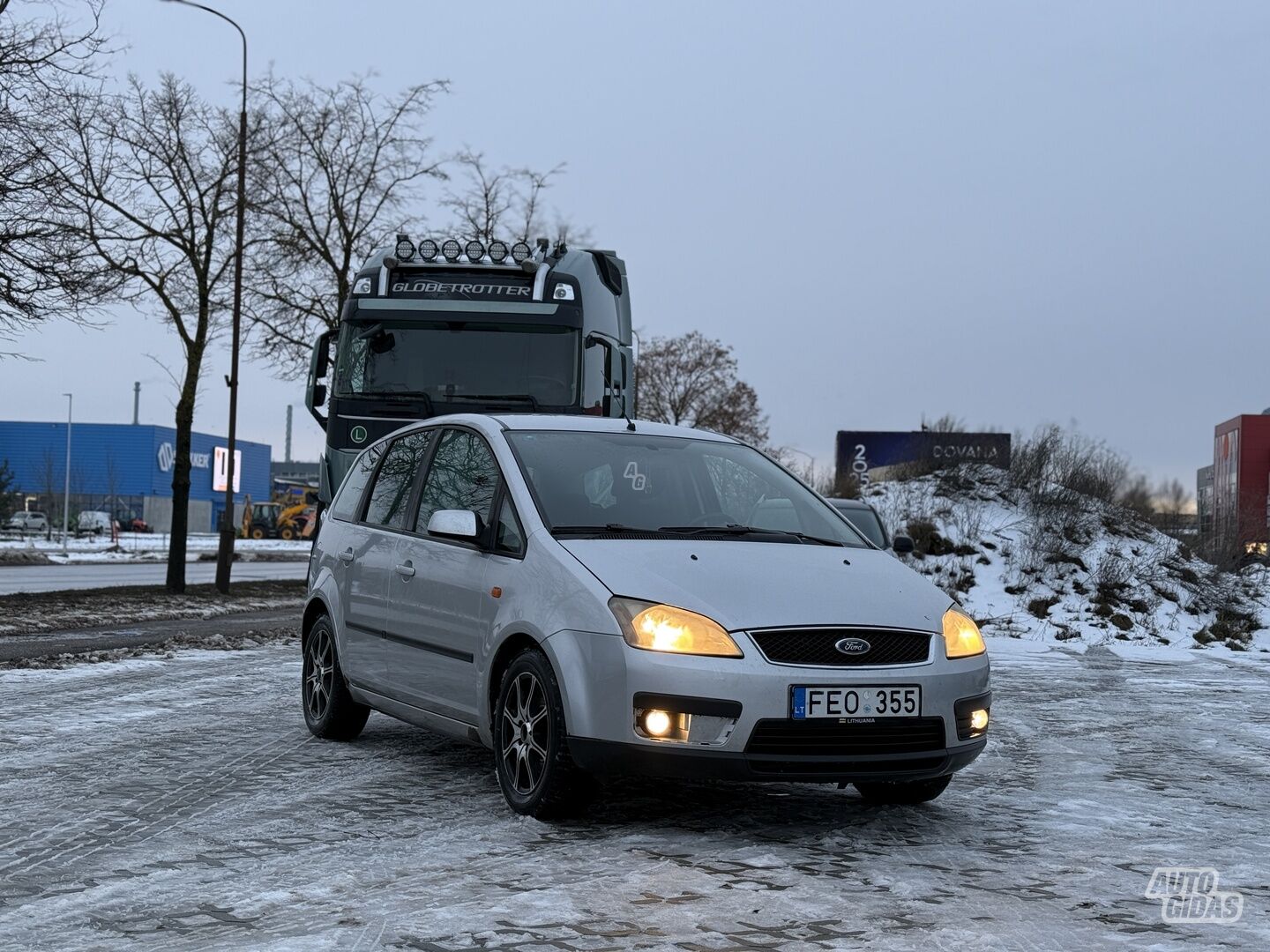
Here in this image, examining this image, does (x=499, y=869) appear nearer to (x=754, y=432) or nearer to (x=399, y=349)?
(x=399, y=349)

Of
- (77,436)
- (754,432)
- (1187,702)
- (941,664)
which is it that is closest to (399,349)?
(1187,702)

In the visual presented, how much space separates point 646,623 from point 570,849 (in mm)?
845

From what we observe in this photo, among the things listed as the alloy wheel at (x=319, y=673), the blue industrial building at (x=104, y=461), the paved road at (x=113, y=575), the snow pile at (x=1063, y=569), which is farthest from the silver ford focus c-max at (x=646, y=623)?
the blue industrial building at (x=104, y=461)

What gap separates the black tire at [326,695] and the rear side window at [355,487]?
0.58m

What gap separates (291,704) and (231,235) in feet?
50.3

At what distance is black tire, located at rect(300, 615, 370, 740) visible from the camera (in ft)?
26.7

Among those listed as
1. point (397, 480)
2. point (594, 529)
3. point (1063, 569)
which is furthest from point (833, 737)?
point (1063, 569)

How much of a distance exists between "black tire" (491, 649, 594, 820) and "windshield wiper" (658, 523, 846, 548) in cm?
87

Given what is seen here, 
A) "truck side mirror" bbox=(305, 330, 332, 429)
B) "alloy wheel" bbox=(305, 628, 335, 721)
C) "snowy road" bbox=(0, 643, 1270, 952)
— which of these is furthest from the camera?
"truck side mirror" bbox=(305, 330, 332, 429)

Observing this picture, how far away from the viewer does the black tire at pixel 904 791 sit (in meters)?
6.44

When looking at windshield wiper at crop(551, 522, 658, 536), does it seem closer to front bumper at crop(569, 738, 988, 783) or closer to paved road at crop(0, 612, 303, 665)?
front bumper at crop(569, 738, 988, 783)

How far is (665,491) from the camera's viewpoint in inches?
272

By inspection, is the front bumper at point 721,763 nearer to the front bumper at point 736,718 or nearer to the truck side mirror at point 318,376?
the front bumper at point 736,718

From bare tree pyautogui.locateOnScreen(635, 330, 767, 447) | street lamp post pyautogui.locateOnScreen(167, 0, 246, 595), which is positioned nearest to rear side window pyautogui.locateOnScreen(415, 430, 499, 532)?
street lamp post pyautogui.locateOnScreen(167, 0, 246, 595)
